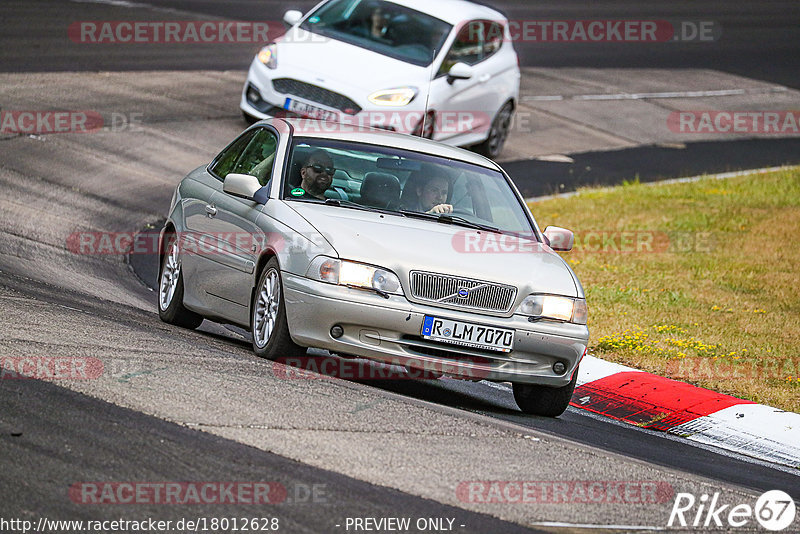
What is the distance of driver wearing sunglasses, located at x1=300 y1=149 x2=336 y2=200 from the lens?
30.2 ft

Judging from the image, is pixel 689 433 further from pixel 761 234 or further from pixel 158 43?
pixel 158 43

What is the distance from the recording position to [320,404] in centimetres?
745

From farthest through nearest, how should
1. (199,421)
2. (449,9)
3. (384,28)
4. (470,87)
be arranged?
(449,9) → (470,87) → (384,28) → (199,421)

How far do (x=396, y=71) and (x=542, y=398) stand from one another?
9.02 meters

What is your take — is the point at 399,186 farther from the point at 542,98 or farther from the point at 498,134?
the point at 542,98

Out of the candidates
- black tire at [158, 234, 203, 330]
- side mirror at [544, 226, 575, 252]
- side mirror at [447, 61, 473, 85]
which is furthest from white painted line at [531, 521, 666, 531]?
side mirror at [447, 61, 473, 85]

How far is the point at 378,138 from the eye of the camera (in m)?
9.85

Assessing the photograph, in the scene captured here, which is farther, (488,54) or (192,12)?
(192,12)

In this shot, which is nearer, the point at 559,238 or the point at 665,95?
the point at 559,238

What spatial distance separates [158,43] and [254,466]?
19016 mm

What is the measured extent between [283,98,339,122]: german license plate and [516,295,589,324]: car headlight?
8.48 metres

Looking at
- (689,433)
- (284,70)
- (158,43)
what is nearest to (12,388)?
(689,433)

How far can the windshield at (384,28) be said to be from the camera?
17.9 metres

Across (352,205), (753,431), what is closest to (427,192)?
(352,205)
